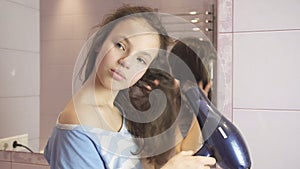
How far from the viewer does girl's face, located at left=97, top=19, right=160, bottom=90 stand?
1.37 feet

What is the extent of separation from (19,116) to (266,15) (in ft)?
3.06

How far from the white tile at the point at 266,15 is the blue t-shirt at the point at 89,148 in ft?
1.88

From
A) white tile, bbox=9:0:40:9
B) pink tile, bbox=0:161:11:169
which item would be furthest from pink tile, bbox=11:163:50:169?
white tile, bbox=9:0:40:9

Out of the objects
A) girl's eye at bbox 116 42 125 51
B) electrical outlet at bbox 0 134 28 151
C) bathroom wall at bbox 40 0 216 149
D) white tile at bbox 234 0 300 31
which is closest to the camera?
girl's eye at bbox 116 42 125 51

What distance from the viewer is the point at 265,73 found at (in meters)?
0.90

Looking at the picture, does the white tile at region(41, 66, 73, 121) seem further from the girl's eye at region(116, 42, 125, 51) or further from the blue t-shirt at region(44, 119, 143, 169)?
the girl's eye at region(116, 42, 125, 51)

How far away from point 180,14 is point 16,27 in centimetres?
64

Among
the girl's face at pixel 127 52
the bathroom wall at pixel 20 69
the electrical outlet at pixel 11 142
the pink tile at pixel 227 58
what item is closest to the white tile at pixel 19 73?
the bathroom wall at pixel 20 69

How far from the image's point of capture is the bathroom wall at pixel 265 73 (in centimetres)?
88

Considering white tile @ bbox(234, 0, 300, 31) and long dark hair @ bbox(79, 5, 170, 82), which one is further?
white tile @ bbox(234, 0, 300, 31)

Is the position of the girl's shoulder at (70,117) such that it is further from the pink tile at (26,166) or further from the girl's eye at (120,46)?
the pink tile at (26,166)

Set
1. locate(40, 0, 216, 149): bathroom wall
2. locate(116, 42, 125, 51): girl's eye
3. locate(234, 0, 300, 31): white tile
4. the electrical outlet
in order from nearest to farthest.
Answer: locate(116, 42, 125, 51): girl's eye < locate(234, 0, 300, 31): white tile < locate(40, 0, 216, 149): bathroom wall < the electrical outlet

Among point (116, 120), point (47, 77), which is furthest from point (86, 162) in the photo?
point (47, 77)

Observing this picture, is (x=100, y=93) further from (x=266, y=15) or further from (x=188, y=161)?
(x=266, y=15)
